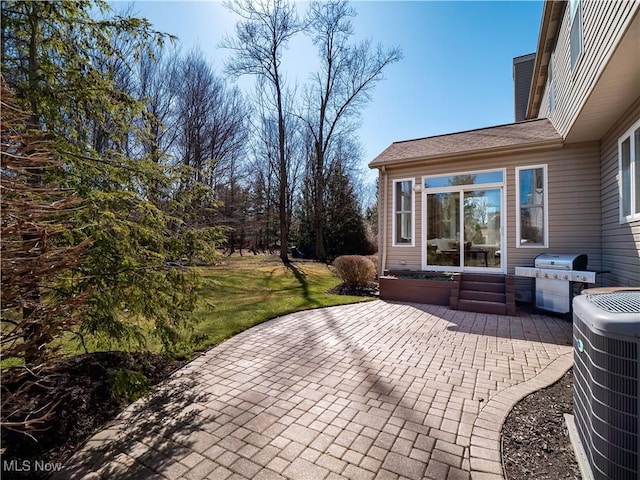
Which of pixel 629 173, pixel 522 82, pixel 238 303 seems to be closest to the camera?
pixel 629 173

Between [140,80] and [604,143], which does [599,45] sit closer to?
[604,143]

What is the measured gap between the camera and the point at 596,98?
4809 millimetres

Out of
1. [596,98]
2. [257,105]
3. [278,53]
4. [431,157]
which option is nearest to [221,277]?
[431,157]

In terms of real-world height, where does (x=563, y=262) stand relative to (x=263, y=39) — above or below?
below

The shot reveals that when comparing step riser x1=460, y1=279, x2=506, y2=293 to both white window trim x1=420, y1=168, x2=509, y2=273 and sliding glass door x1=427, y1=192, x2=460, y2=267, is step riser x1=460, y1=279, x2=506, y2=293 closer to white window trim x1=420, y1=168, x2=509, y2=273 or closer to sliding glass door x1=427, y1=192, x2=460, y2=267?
white window trim x1=420, y1=168, x2=509, y2=273

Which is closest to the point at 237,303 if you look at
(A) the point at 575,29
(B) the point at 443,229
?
(B) the point at 443,229

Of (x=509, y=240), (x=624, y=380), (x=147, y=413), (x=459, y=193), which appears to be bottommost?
(x=147, y=413)

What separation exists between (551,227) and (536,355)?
14.3 feet

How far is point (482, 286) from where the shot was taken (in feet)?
24.0

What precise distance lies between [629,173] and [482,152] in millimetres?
3119

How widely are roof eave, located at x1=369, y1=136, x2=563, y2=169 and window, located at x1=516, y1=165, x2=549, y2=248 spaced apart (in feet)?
1.53

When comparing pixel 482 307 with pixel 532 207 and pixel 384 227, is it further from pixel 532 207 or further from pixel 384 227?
pixel 384 227

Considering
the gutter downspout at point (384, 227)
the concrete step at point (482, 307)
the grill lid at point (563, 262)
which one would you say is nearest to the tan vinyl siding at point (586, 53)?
the grill lid at point (563, 262)

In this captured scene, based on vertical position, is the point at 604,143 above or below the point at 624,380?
above
